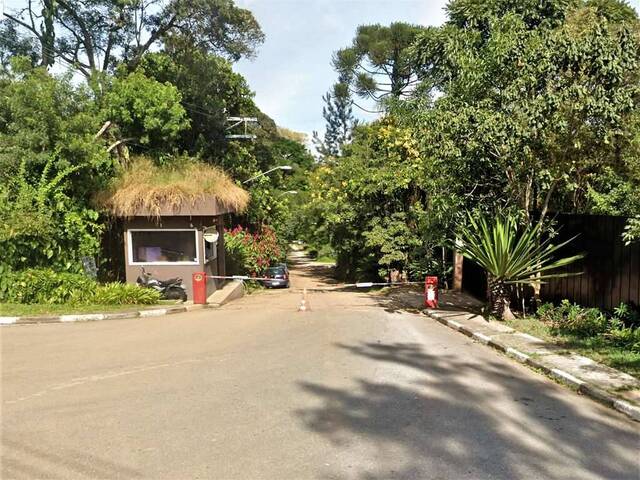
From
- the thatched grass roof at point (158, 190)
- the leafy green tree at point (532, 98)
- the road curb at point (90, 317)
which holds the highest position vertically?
the leafy green tree at point (532, 98)

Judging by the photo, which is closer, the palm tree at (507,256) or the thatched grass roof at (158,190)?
the palm tree at (507,256)

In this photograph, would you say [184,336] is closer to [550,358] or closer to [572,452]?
[550,358]

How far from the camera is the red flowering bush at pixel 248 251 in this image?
25.1 metres

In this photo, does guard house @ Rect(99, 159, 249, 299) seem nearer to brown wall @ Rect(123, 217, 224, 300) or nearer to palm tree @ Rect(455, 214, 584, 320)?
brown wall @ Rect(123, 217, 224, 300)

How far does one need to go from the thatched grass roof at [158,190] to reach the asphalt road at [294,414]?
723 centimetres

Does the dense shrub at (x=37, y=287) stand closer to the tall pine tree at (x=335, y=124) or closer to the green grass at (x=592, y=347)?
the green grass at (x=592, y=347)

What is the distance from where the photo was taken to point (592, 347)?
8891mm

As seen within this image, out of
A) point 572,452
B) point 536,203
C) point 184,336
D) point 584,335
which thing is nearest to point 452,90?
point 536,203

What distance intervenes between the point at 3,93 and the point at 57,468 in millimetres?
12994

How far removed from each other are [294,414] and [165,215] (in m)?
12.2

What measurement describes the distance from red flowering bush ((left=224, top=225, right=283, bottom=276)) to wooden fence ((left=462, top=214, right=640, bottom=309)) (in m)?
15.1

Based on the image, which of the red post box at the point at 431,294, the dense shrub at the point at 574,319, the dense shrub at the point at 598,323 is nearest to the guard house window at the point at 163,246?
the red post box at the point at 431,294

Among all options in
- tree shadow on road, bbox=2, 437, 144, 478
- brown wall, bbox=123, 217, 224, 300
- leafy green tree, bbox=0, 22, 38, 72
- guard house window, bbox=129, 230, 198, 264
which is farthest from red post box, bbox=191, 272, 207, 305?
leafy green tree, bbox=0, 22, 38, 72

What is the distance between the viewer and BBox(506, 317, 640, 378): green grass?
7.70 meters
